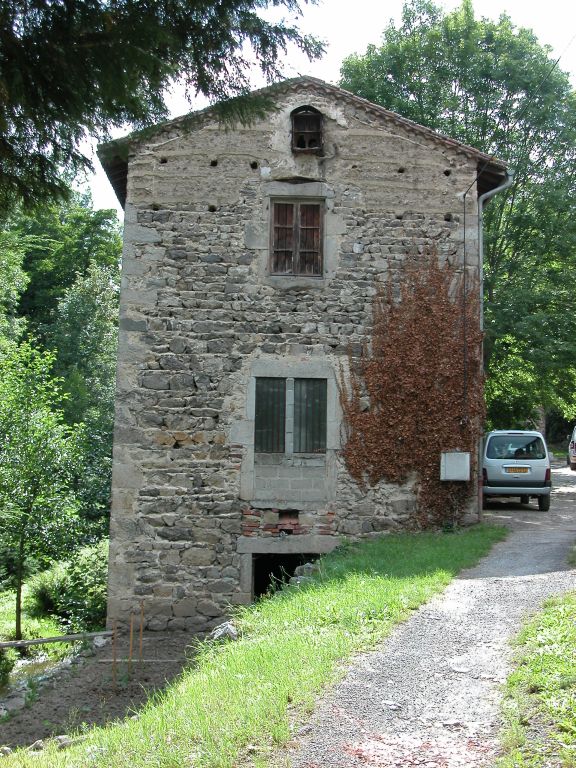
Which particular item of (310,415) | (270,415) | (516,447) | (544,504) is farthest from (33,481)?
(544,504)

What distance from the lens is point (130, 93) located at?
564 centimetres

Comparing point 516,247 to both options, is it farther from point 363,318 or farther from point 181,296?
point 181,296

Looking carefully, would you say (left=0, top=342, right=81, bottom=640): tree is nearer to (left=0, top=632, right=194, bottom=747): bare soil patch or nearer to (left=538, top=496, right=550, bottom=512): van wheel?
(left=0, top=632, right=194, bottom=747): bare soil patch

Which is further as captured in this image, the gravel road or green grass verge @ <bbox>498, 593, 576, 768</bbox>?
the gravel road

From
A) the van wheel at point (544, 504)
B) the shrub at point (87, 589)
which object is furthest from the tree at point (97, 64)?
the van wheel at point (544, 504)

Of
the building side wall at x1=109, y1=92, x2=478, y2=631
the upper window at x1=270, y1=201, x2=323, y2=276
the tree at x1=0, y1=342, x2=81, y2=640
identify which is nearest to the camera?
the building side wall at x1=109, y1=92, x2=478, y2=631

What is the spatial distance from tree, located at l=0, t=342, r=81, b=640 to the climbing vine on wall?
292 inches

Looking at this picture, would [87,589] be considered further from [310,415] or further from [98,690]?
[310,415]

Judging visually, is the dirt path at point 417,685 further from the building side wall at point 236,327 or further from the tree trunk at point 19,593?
the tree trunk at point 19,593

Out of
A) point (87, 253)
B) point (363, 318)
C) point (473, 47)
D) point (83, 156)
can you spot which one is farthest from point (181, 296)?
point (87, 253)

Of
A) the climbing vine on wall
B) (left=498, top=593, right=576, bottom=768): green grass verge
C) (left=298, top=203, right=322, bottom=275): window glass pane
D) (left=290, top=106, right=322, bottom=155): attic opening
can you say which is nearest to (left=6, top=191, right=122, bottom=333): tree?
(left=290, top=106, right=322, bottom=155): attic opening

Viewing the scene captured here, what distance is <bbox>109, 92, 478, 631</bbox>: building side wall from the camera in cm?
1207

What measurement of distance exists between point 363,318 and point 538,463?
4.86 meters

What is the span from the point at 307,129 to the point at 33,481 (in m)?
9.35
